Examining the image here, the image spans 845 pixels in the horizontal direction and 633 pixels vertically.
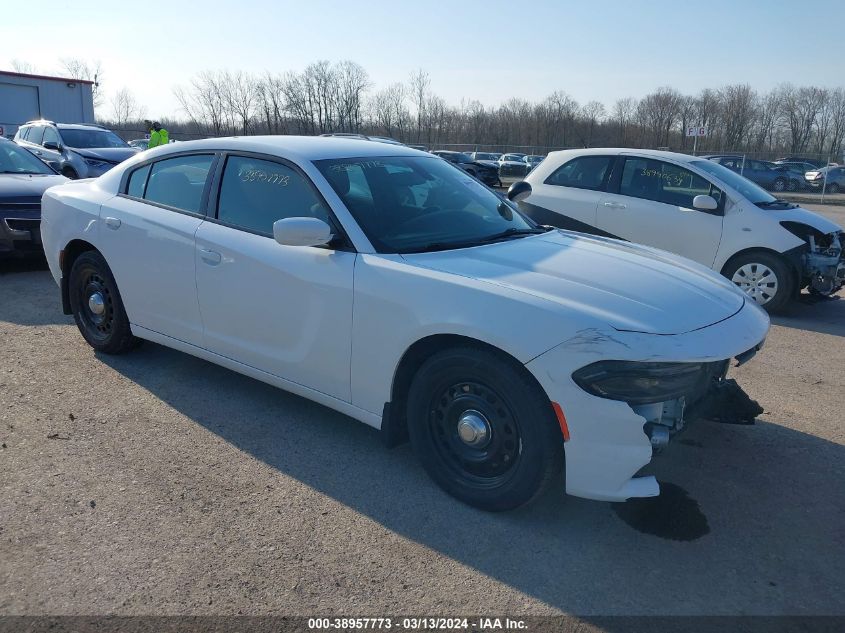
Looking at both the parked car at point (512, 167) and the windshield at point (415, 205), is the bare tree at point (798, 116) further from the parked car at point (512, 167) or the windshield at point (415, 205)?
the windshield at point (415, 205)

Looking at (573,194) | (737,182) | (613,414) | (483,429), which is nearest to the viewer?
(613,414)

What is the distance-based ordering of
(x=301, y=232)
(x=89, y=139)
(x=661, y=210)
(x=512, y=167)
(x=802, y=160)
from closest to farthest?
(x=301, y=232) < (x=661, y=210) < (x=89, y=139) < (x=802, y=160) < (x=512, y=167)

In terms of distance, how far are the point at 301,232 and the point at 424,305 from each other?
75cm

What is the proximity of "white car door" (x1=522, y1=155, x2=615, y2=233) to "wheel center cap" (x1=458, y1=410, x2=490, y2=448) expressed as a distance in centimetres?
530

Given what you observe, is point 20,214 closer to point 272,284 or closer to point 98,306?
point 98,306

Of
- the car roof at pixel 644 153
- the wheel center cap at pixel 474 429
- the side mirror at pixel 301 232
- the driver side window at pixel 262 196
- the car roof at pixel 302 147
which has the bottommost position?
the wheel center cap at pixel 474 429

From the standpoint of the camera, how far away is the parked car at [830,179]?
3244 centimetres

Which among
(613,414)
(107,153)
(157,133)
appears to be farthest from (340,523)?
(157,133)

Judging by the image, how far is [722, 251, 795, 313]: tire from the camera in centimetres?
738

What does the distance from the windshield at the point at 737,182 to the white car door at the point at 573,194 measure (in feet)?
3.42

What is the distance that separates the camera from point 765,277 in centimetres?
749

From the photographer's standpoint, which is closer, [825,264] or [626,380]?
[626,380]

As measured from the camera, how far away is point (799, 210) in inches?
309

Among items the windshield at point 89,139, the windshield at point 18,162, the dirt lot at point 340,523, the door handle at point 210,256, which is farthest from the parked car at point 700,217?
the windshield at point 89,139
